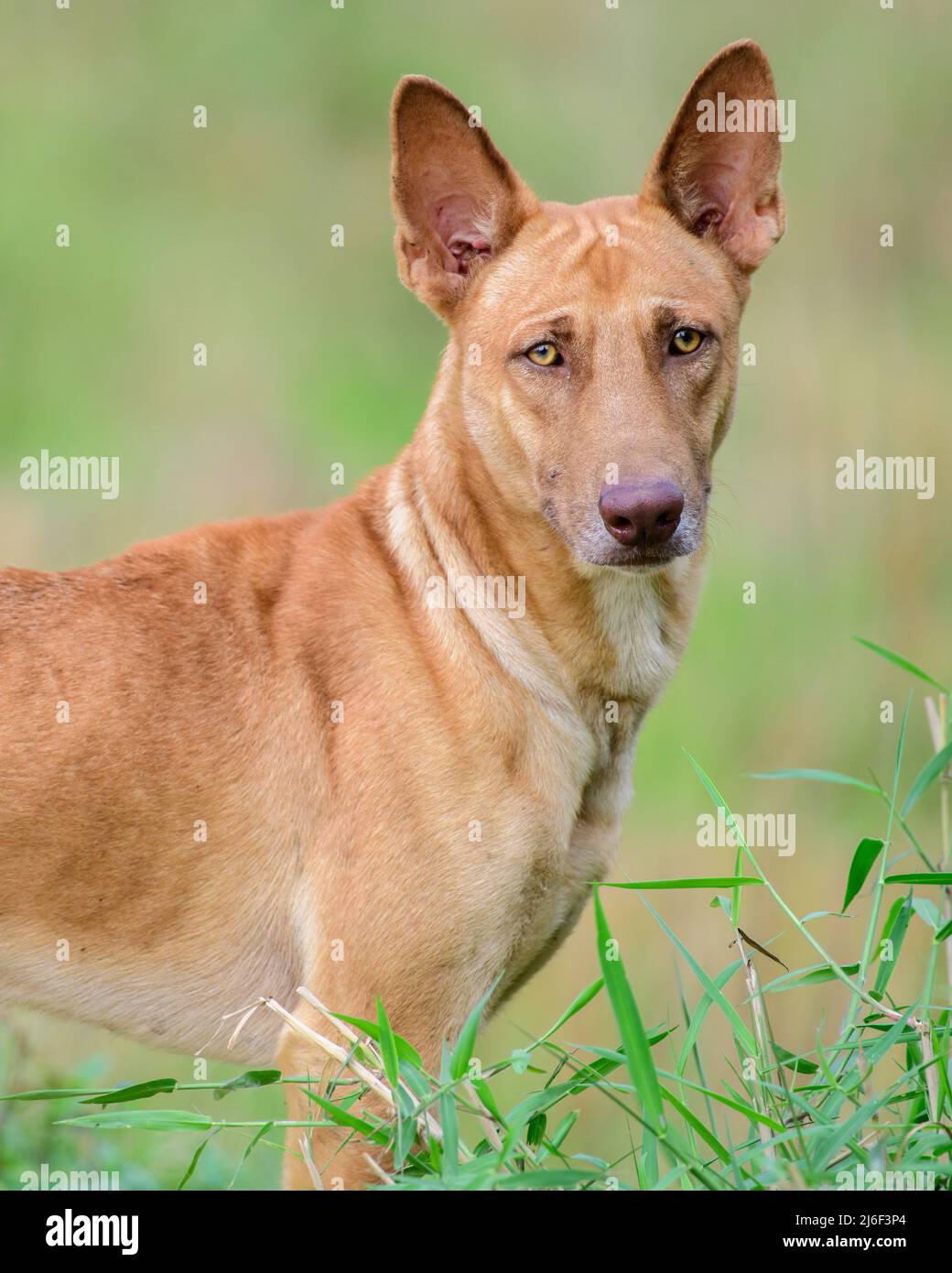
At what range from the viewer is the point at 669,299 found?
3305 millimetres

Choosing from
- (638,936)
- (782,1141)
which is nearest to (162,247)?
(638,936)

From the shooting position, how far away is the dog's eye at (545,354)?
3.31m

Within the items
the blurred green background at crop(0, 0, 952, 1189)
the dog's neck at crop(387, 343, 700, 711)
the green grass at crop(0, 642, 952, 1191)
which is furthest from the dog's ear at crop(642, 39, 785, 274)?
the blurred green background at crop(0, 0, 952, 1189)

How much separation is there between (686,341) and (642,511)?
552mm

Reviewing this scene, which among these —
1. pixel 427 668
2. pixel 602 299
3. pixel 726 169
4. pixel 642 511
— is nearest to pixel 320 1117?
pixel 427 668

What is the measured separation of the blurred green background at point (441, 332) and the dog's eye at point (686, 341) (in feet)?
7.54

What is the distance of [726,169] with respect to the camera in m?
3.63

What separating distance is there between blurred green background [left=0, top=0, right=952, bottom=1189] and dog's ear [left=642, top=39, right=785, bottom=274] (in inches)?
78.6

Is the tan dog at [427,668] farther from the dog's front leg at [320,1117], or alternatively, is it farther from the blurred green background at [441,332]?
the blurred green background at [441,332]

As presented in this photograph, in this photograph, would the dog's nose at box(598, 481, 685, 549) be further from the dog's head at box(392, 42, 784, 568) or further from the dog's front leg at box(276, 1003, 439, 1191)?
the dog's front leg at box(276, 1003, 439, 1191)

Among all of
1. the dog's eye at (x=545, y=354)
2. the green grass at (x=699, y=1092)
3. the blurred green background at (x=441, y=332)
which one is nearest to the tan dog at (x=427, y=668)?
the dog's eye at (x=545, y=354)

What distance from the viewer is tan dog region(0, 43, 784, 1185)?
Answer: 126 inches

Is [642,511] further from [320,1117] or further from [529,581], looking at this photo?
[320,1117]
